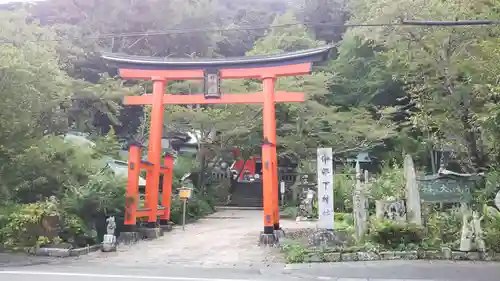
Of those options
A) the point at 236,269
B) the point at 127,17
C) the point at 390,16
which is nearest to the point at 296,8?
the point at 127,17

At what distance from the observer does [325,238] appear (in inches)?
415

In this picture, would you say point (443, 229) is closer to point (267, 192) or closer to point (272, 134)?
point (267, 192)

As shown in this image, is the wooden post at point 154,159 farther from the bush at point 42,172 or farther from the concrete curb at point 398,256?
the concrete curb at point 398,256

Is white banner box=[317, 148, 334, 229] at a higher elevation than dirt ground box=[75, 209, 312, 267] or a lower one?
higher

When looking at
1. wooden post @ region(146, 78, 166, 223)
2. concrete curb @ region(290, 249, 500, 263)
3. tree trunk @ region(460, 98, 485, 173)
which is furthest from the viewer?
wooden post @ region(146, 78, 166, 223)

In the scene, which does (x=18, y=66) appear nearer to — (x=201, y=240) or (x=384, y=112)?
(x=201, y=240)

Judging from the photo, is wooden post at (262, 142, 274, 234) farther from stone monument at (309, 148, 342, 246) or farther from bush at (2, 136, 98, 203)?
bush at (2, 136, 98, 203)

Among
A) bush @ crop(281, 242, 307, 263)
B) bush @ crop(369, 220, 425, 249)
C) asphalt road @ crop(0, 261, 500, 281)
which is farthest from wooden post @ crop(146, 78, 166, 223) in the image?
bush @ crop(369, 220, 425, 249)

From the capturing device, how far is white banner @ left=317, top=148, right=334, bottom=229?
11.0m

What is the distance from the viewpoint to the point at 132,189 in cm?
1349

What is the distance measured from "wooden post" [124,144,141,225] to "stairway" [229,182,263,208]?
16.4 metres

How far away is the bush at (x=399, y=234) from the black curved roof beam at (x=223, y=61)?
6035mm

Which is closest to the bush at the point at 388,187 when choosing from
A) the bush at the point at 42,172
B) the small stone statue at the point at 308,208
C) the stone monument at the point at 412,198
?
the stone monument at the point at 412,198

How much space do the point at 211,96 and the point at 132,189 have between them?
154 inches
